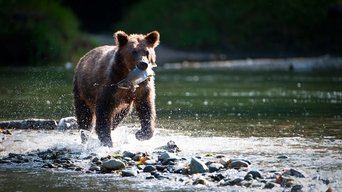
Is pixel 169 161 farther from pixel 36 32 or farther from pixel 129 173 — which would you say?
pixel 36 32

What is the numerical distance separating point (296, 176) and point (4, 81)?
14046 millimetres

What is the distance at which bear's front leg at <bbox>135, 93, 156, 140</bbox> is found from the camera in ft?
39.6

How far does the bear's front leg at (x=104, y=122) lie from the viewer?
1188 centimetres

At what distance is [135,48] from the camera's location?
11.8 m

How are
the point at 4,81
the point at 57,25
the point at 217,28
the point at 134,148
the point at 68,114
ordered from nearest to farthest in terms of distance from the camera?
the point at 134,148 → the point at 68,114 → the point at 4,81 → the point at 57,25 → the point at 217,28

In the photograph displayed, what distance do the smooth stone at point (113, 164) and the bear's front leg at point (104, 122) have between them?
1.55 meters

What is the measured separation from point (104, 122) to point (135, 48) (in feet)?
3.24

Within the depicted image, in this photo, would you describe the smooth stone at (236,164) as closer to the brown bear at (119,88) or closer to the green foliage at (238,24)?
the brown bear at (119,88)

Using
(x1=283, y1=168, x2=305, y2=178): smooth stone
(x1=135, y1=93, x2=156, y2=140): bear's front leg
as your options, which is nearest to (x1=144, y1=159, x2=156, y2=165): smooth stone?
(x1=135, y1=93, x2=156, y2=140): bear's front leg

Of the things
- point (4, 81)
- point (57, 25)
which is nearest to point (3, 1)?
point (57, 25)

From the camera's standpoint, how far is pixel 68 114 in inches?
620

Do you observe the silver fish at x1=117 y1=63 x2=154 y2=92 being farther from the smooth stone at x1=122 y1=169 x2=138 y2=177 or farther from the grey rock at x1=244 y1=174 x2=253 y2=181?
the grey rock at x1=244 y1=174 x2=253 y2=181

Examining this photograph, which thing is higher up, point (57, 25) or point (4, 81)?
point (57, 25)

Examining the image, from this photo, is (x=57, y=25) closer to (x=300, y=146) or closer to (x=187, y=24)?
(x=187, y=24)
